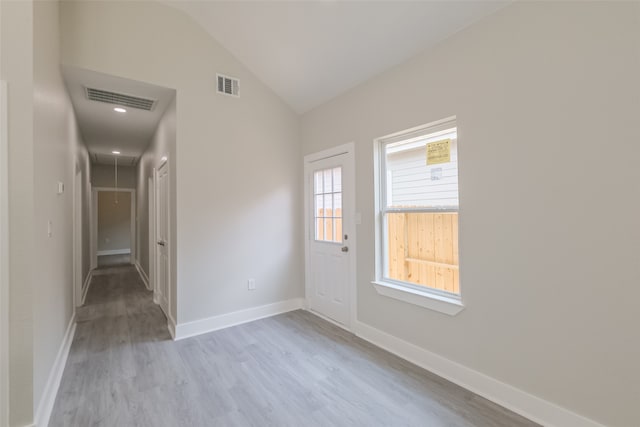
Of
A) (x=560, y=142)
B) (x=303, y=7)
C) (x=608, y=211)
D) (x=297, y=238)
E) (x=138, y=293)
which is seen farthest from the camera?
(x=138, y=293)

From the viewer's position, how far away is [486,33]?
6.86 ft

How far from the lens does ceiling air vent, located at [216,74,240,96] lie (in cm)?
342

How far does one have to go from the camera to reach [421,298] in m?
2.51

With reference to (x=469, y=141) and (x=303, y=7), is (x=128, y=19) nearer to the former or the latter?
(x=303, y=7)

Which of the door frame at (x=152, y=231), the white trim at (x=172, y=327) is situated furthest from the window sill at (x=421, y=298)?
the door frame at (x=152, y=231)

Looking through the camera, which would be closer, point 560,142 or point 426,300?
point 560,142

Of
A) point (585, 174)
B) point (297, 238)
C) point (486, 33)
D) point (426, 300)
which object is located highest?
point (486, 33)

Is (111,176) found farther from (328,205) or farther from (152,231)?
(328,205)

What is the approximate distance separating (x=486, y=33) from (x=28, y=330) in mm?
3525

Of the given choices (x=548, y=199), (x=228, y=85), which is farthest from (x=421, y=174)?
(x=228, y=85)

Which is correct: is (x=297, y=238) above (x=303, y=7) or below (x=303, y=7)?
below

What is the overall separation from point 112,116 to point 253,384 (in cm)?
398

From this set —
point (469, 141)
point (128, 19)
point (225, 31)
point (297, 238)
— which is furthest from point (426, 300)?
point (128, 19)

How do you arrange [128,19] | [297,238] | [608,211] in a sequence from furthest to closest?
[297,238] → [128,19] → [608,211]
